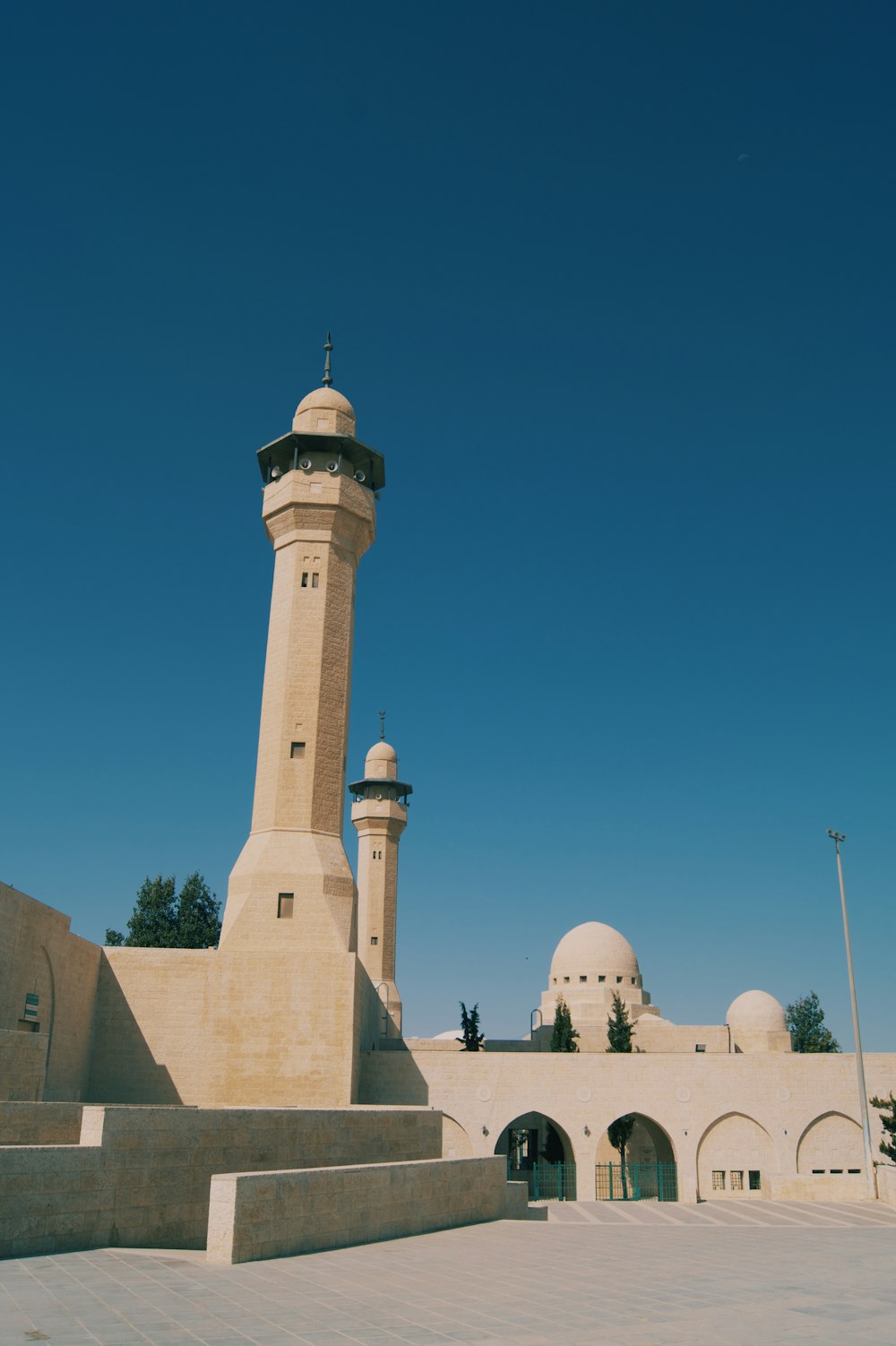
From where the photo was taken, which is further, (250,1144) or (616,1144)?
(616,1144)

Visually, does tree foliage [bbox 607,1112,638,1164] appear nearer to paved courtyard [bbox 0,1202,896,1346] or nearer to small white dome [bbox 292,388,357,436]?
paved courtyard [bbox 0,1202,896,1346]

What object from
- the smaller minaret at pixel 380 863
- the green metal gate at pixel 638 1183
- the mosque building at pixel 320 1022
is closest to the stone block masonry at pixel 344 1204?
the mosque building at pixel 320 1022

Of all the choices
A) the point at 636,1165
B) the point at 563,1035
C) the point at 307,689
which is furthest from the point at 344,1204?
the point at 563,1035

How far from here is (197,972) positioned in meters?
22.0

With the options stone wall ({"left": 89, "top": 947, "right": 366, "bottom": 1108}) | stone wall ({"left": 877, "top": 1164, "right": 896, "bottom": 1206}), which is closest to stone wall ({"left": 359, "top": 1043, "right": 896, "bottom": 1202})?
stone wall ({"left": 89, "top": 947, "right": 366, "bottom": 1108})

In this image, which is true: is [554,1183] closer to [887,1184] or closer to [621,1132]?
[621,1132]

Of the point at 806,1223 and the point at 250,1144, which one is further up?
the point at 250,1144

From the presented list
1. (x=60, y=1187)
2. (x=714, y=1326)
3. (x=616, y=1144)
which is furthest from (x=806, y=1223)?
(x=616, y=1144)

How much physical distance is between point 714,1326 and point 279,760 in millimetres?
17288

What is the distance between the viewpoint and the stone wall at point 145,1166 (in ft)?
30.1

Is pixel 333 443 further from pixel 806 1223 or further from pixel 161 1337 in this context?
pixel 161 1337

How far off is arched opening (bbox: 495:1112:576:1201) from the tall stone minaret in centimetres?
923

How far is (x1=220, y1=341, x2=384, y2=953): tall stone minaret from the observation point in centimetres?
2198

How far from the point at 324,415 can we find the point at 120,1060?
16024 millimetres
